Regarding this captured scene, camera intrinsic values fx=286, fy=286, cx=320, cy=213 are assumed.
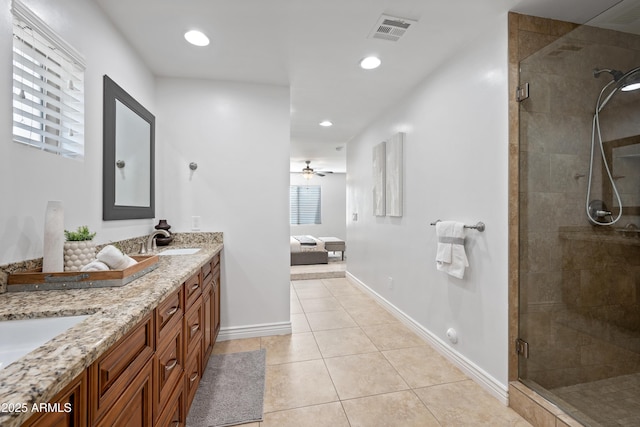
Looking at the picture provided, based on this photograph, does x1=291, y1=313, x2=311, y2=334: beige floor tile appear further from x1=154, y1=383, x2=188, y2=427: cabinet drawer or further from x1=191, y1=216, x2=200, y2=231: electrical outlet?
x1=154, y1=383, x2=188, y2=427: cabinet drawer

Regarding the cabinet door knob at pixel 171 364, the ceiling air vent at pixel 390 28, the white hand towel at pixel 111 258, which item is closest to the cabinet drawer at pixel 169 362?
the cabinet door knob at pixel 171 364

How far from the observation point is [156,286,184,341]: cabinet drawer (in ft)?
3.84

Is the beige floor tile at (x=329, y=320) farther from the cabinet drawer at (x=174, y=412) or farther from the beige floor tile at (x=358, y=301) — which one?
the cabinet drawer at (x=174, y=412)

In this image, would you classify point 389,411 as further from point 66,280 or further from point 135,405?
point 66,280

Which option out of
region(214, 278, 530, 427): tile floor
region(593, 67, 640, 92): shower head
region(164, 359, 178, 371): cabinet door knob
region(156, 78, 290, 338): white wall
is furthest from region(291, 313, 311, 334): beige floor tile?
region(593, 67, 640, 92): shower head

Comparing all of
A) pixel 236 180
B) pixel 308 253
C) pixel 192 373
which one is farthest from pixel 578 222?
pixel 308 253

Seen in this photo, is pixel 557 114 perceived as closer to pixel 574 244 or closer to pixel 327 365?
pixel 574 244

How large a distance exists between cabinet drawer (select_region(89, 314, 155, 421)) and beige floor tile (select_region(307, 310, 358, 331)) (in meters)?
2.09

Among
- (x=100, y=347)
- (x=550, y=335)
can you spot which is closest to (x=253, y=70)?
(x=100, y=347)

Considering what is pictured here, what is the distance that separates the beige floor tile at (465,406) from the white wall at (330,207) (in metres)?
6.90

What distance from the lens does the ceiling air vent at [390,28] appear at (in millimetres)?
1853

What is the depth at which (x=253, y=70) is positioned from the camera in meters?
2.51

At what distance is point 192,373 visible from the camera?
1684 millimetres

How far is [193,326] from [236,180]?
1.44 meters
